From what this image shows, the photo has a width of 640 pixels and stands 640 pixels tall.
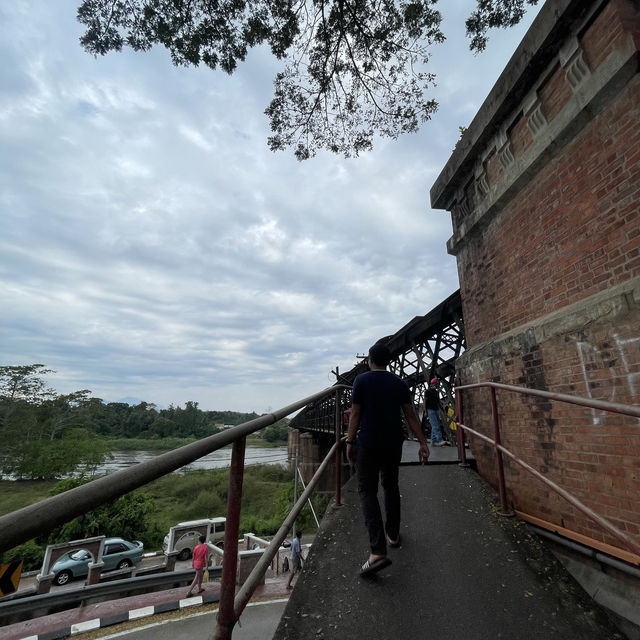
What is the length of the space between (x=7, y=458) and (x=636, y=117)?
42238mm

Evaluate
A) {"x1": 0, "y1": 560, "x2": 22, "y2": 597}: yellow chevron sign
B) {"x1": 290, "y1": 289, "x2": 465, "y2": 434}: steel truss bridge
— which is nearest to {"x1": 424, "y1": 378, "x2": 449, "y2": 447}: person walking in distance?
{"x1": 290, "y1": 289, "x2": 465, "y2": 434}: steel truss bridge

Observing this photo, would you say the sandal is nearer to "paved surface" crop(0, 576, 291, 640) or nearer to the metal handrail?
the metal handrail

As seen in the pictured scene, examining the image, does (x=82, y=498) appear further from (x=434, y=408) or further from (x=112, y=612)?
(x=112, y=612)

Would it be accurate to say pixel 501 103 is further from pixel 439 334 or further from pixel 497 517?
pixel 439 334

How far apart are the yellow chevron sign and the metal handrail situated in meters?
9.94

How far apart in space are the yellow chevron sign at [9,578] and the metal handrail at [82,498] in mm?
9940

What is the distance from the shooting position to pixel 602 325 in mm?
3055

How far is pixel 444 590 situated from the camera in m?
2.28

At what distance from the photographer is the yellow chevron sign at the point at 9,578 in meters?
7.29

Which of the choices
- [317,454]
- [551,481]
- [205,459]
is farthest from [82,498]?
[317,454]

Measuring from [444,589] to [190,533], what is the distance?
18831mm

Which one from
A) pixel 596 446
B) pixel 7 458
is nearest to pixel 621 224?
pixel 596 446

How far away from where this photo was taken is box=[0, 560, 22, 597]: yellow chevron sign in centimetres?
729

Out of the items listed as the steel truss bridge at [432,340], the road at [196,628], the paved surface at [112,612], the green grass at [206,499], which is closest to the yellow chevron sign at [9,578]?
the paved surface at [112,612]
